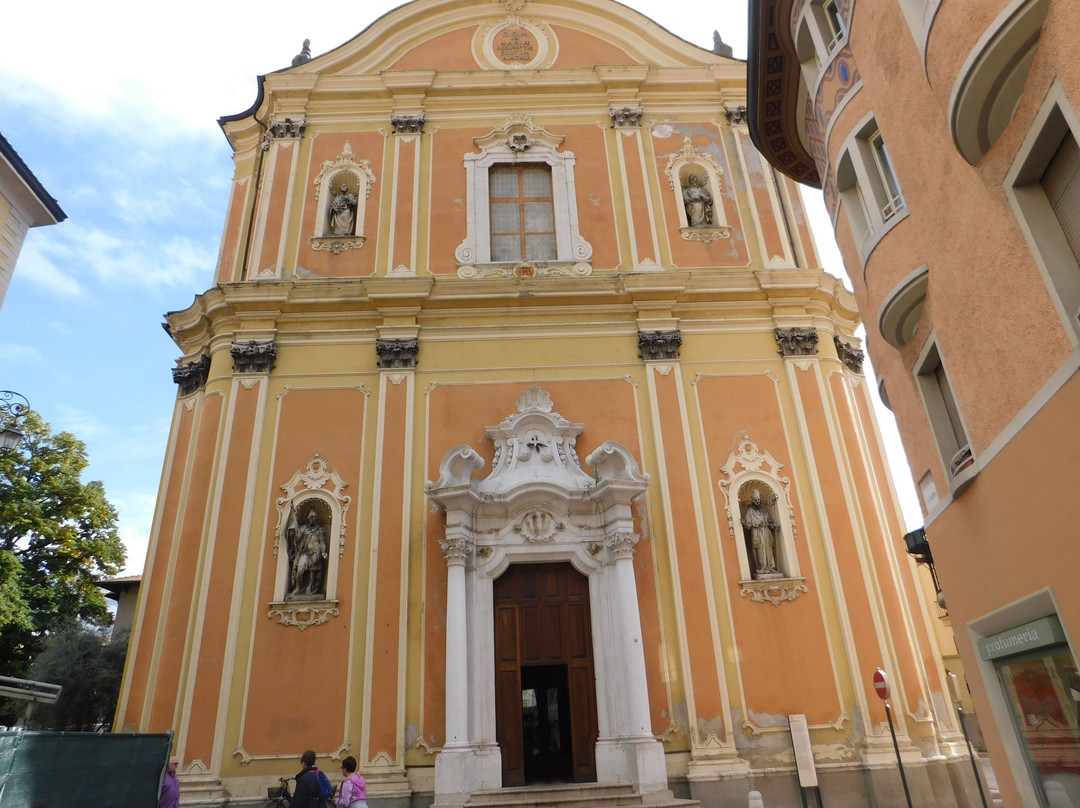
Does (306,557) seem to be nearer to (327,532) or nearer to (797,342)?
(327,532)

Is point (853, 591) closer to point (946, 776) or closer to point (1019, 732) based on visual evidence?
point (946, 776)

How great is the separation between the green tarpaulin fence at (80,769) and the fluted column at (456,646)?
3590 millimetres

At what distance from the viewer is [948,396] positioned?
25.2 ft

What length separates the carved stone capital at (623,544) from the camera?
1138 cm

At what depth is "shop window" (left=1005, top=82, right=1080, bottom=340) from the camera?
5035mm

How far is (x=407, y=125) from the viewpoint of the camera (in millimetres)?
15844

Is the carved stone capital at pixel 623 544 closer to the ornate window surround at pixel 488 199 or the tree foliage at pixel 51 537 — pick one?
the ornate window surround at pixel 488 199

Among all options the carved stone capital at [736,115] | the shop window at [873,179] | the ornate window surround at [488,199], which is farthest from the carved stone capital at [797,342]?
the carved stone capital at [736,115]

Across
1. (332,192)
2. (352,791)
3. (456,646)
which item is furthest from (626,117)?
(352,791)

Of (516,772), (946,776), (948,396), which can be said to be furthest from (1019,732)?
(516,772)

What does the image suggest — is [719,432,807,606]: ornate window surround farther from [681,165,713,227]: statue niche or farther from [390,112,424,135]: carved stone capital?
[390,112,424,135]: carved stone capital

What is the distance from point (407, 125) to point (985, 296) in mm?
12709

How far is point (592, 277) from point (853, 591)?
271 inches

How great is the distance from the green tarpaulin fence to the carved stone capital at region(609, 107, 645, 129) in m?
13.6
